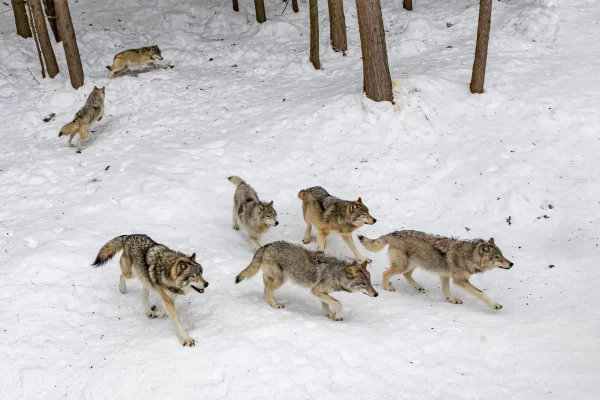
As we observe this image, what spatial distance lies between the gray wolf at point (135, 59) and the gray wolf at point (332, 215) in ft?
34.9

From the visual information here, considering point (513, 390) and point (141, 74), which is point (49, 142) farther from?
point (513, 390)

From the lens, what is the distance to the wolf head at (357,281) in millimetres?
8656

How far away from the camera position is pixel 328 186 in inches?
504

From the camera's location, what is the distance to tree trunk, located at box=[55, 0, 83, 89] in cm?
1659

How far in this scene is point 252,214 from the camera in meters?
10.6

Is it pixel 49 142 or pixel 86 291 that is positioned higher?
pixel 49 142

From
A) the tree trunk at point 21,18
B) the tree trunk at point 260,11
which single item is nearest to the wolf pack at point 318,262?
the tree trunk at point 260,11

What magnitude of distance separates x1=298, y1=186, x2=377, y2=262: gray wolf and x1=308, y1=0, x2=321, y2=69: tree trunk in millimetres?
7916

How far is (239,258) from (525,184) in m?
6.86

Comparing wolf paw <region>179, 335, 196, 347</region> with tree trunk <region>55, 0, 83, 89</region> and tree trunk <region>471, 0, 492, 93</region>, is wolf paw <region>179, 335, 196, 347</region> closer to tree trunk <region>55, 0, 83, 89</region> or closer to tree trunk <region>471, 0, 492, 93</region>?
tree trunk <region>471, 0, 492, 93</region>

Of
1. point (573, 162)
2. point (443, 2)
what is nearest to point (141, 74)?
point (443, 2)

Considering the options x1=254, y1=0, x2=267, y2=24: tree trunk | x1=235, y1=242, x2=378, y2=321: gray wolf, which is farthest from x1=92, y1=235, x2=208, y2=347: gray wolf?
x1=254, y1=0, x2=267, y2=24: tree trunk

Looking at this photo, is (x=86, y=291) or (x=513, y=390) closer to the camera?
(x=513, y=390)

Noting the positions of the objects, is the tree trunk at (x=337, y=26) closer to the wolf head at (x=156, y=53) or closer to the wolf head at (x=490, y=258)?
the wolf head at (x=156, y=53)
